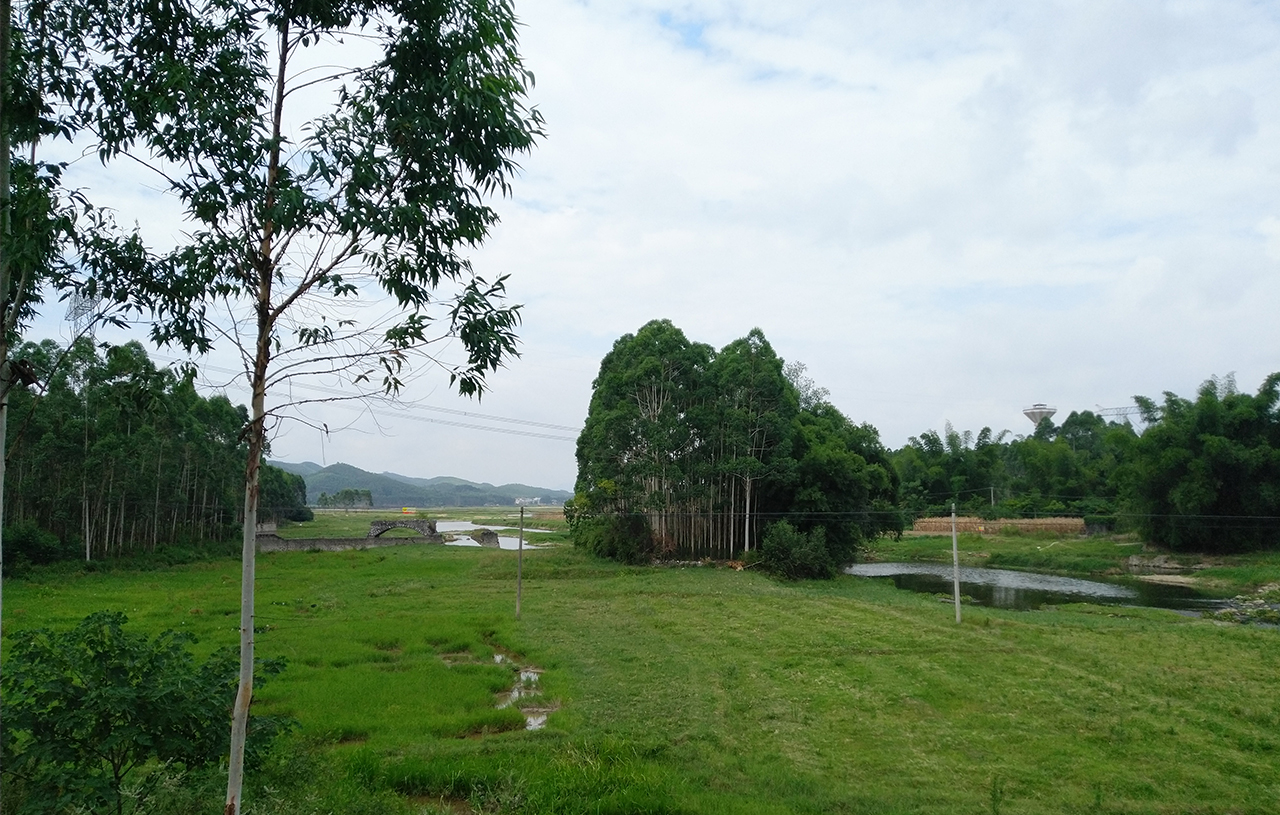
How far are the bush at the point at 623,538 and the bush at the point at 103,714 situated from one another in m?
32.7

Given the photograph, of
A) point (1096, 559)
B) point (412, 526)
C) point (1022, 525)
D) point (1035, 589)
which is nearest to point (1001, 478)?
point (1022, 525)

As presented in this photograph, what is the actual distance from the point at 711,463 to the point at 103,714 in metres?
32.4

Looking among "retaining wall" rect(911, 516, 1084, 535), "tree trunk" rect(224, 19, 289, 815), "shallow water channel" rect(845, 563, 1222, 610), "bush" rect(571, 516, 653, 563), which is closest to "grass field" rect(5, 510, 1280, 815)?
"tree trunk" rect(224, 19, 289, 815)

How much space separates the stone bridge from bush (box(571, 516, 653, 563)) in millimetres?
21934

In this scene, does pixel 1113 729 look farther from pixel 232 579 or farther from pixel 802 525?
pixel 232 579

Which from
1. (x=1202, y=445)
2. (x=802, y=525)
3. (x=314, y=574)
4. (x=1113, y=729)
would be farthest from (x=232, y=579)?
(x=1202, y=445)

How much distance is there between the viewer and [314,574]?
3422 cm

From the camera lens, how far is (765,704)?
11664mm

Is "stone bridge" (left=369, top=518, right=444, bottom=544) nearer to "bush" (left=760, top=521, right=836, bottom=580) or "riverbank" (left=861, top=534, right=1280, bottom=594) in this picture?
"bush" (left=760, top=521, right=836, bottom=580)

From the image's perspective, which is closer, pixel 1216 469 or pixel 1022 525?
pixel 1216 469

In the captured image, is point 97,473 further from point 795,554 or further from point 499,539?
point 499,539

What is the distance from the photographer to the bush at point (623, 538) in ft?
125

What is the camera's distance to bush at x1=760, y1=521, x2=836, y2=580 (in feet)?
110

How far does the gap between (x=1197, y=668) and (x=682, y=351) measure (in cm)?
2510
